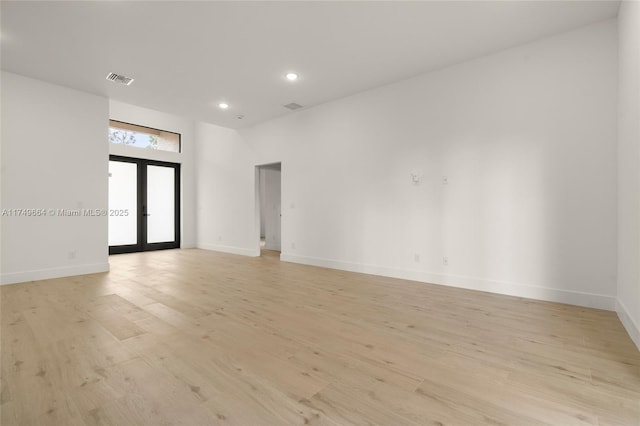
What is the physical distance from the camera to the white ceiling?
9.64 feet

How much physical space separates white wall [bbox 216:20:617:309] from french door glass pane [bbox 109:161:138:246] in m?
4.57

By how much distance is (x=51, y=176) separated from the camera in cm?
465

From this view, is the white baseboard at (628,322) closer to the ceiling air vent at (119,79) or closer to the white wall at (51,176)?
the ceiling air vent at (119,79)

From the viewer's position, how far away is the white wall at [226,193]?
698 cm

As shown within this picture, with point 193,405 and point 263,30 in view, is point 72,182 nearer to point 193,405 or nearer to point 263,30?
point 263,30

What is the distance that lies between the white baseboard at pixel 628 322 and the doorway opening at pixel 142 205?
8705 millimetres

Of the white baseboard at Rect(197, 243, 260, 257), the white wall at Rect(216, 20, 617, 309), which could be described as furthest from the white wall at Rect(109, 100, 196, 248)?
the white wall at Rect(216, 20, 617, 309)

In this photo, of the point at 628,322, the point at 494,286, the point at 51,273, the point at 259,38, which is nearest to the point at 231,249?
the point at 51,273

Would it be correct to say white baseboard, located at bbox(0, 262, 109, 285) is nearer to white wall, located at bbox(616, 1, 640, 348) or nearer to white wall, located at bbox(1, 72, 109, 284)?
white wall, located at bbox(1, 72, 109, 284)

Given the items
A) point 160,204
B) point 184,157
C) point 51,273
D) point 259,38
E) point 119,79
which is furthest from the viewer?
point 184,157

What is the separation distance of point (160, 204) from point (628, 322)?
29.0 ft

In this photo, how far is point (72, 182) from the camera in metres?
4.86

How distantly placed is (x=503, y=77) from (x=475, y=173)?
47.1 inches

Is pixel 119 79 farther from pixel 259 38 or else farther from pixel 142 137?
pixel 142 137
